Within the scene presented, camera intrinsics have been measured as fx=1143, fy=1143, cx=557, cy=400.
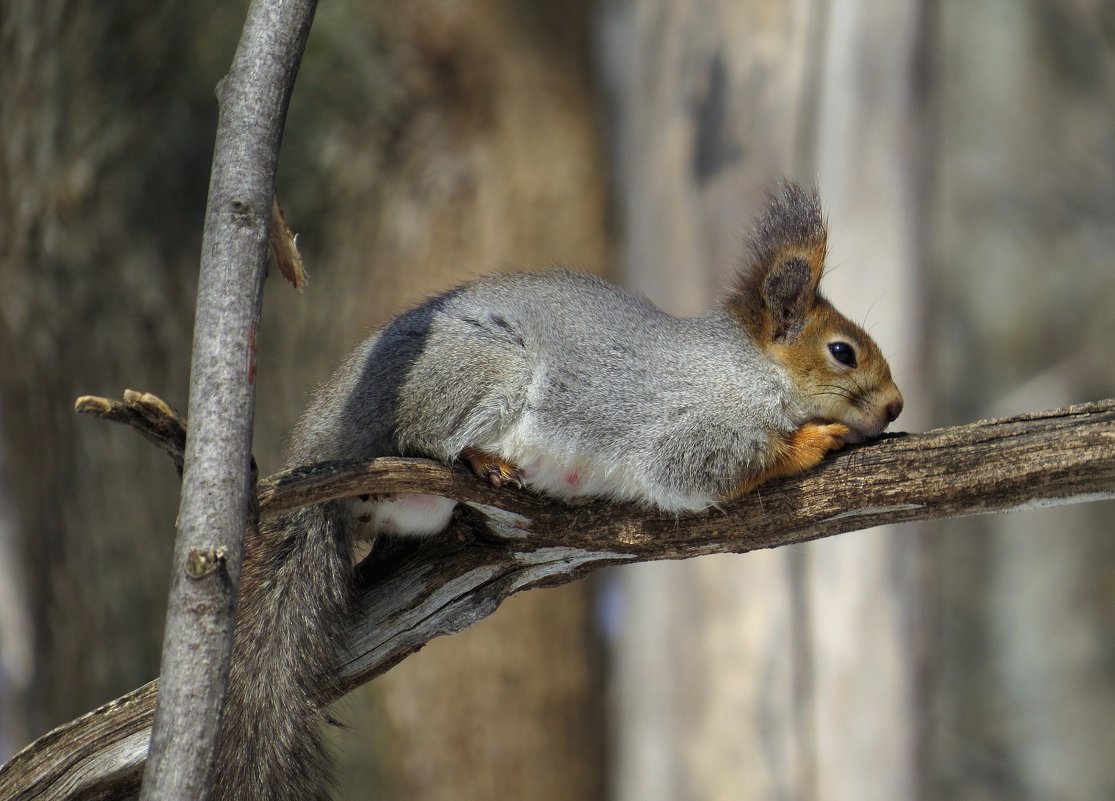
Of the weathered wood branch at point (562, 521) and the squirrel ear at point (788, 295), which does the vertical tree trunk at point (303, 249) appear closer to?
the squirrel ear at point (788, 295)

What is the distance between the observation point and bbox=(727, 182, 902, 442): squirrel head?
261 centimetres

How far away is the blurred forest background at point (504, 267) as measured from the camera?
4148 mm

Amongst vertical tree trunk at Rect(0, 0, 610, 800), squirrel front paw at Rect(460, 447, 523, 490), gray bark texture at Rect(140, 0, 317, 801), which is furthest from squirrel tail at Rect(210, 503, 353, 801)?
vertical tree trunk at Rect(0, 0, 610, 800)

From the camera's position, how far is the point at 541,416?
248cm

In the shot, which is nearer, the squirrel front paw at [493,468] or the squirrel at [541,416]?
the squirrel at [541,416]

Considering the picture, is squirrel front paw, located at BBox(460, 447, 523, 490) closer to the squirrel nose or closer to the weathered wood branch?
the weathered wood branch

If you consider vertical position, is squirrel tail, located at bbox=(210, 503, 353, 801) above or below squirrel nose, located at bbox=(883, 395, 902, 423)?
below

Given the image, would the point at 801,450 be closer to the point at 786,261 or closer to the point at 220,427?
the point at 786,261

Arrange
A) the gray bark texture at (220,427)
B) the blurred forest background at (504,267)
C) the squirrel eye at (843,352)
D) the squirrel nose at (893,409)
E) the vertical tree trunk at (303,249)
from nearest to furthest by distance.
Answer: the gray bark texture at (220,427) < the squirrel nose at (893,409) < the squirrel eye at (843,352) < the blurred forest background at (504,267) < the vertical tree trunk at (303,249)

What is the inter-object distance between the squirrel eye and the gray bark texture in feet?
4.70

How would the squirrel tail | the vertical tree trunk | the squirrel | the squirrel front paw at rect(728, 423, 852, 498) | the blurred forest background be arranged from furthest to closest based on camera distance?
the vertical tree trunk → the blurred forest background → the squirrel front paw at rect(728, 423, 852, 498) → the squirrel → the squirrel tail

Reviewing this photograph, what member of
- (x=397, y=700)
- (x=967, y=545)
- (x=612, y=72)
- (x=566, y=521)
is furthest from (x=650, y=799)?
(x=967, y=545)


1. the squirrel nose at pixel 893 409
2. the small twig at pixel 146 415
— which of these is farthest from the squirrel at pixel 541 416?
the small twig at pixel 146 415

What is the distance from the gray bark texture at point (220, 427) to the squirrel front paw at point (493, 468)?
804mm
